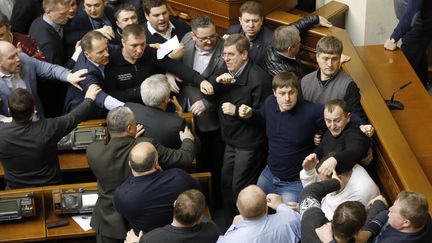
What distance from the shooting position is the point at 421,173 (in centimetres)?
356

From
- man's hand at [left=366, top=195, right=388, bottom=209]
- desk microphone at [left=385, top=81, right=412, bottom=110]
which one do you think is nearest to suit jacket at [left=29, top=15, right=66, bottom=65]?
desk microphone at [left=385, top=81, right=412, bottom=110]

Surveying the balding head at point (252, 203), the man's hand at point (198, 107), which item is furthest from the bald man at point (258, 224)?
the man's hand at point (198, 107)

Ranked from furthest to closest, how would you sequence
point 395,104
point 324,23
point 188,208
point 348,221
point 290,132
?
point 324,23 → point 395,104 → point 290,132 → point 188,208 → point 348,221

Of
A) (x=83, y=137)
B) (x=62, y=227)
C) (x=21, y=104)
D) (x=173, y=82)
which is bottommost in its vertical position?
(x=62, y=227)

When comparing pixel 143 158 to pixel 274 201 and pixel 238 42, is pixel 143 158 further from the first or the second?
pixel 238 42

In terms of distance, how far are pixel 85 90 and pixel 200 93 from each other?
0.74m

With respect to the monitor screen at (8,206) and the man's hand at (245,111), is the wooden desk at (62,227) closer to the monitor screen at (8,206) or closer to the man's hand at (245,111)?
the monitor screen at (8,206)

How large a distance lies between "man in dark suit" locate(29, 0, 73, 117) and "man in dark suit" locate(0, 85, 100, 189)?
0.77 metres

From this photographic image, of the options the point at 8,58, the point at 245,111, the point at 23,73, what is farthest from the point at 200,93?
the point at 8,58

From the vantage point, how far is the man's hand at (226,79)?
13.9ft

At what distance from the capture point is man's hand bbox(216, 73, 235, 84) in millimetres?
4223

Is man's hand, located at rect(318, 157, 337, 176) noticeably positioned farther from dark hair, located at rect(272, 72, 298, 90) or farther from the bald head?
the bald head

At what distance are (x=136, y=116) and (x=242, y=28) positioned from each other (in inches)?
46.0

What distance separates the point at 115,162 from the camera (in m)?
3.63
